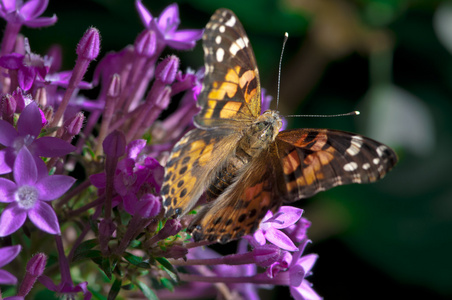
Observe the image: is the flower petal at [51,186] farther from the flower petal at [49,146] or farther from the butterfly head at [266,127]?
the butterfly head at [266,127]

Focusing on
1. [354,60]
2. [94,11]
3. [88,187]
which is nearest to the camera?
[88,187]

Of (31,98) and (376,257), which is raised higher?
(31,98)

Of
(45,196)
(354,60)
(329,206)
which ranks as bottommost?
(329,206)

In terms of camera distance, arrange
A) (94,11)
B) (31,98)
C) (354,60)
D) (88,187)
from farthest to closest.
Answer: (354,60) → (94,11) → (88,187) → (31,98)

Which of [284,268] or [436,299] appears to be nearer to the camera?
[284,268]

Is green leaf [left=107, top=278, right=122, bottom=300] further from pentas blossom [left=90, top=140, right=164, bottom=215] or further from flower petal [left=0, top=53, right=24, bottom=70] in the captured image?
flower petal [left=0, top=53, right=24, bottom=70]

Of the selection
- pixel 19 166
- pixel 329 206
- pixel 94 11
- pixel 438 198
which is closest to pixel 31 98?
pixel 19 166

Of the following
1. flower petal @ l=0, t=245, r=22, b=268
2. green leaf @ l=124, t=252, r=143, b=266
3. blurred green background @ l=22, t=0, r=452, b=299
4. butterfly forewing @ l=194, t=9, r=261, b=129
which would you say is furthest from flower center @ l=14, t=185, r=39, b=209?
blurred green background @ l=22, t=0, r=452, b=299

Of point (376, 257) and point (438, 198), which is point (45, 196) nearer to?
point (376, 257)
